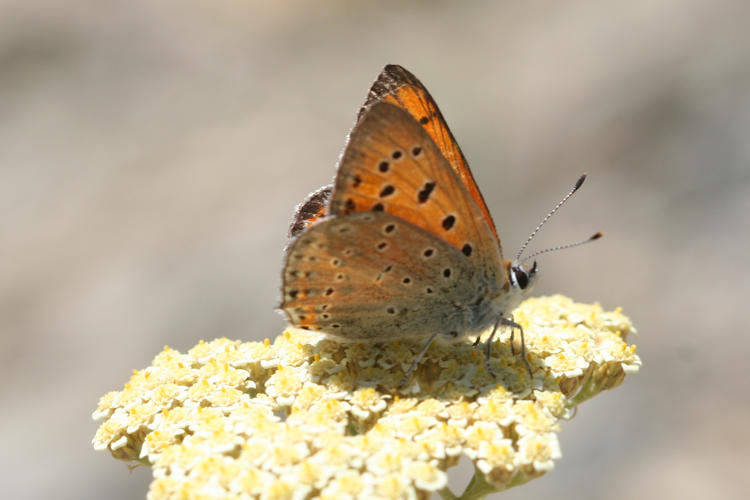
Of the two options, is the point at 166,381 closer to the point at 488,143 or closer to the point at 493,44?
the point at 488,143

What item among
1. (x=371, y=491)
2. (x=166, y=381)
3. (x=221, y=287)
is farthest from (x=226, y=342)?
(x=221, y=287)

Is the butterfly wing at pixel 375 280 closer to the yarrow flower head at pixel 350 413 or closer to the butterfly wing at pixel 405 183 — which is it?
the butterfly wing at pixel 405 183

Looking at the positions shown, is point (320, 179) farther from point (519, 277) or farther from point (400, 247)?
point (400, 247)

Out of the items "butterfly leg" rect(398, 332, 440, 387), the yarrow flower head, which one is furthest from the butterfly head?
"butterfly leg" rect(398, 332, 440, 387)

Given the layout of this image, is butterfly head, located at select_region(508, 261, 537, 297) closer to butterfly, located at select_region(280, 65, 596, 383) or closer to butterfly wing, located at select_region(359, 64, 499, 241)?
butterfly, located at select_region(280, 65, 596, 383)

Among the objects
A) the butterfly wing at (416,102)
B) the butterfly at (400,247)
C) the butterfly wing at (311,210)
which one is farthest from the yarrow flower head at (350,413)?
the butterfly wing at (416,102)

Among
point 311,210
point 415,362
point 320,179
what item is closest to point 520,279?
point 415,362
